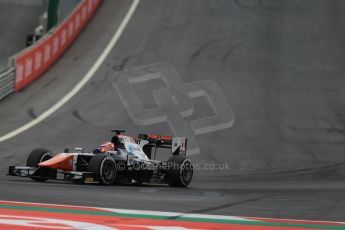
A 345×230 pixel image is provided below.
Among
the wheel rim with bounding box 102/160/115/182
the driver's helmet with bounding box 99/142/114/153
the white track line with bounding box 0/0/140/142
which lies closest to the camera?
the wheel rim with bounding box 102/160/115/182

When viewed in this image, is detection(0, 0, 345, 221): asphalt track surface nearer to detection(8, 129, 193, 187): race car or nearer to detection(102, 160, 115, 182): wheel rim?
detection(8, 129, 193, 187): race car

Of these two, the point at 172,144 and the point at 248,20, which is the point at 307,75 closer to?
the point at 248,20

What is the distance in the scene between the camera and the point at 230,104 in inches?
971

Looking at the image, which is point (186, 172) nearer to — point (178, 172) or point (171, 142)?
point (178, 172)

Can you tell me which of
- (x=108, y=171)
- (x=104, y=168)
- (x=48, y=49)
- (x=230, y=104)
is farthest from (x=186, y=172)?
(x=48, y=49)

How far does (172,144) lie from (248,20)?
21.7 meters

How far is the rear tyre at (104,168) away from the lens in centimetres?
1302

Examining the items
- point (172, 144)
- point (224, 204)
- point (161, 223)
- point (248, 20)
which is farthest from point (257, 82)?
point (161, 223)

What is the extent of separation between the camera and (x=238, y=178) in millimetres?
16781

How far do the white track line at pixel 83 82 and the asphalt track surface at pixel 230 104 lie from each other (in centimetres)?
32
